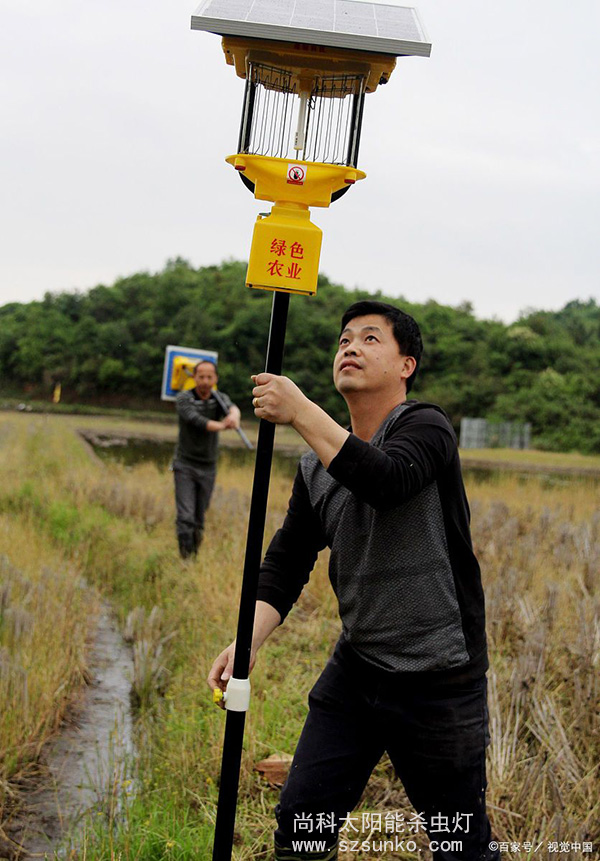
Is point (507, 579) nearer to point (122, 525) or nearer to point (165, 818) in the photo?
point (165, 818)

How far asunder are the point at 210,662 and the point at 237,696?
2828mm

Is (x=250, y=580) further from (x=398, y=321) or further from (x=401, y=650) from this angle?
(x=398, y=321)

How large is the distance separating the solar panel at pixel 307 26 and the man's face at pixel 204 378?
18.1ft

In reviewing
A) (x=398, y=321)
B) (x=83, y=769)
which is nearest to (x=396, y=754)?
(x=398, y=321)

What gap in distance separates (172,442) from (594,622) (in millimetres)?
21785

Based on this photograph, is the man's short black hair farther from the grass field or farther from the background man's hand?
the grass field

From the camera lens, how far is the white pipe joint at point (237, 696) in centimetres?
219

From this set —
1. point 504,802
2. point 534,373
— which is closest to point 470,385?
point 534,373

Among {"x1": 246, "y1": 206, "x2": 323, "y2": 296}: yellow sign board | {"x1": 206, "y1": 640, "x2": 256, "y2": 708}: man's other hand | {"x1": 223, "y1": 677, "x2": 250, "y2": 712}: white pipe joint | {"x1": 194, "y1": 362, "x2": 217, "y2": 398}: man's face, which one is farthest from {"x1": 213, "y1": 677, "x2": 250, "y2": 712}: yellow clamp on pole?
{"x1": 194, "y1": 362, "x2": 217, "y2": 398}: man's face

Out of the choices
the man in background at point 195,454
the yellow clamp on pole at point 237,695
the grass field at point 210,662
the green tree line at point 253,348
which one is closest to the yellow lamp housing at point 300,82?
the yellow clamp on pole at point 237,695

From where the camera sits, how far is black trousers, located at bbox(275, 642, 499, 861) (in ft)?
7.64

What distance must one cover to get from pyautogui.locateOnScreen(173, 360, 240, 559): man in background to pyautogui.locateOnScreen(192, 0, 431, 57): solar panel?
546 cm

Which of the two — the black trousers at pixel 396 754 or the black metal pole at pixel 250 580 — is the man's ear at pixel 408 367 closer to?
the black metal pole at pixel 250 580

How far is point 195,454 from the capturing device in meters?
7.51
